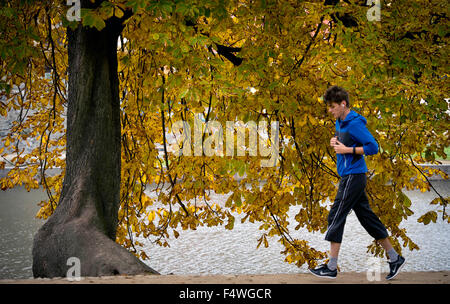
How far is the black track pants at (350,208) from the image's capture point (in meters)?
3.99

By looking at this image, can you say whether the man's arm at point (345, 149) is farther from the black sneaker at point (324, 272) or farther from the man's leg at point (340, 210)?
the black sneaker at point (324, 272)

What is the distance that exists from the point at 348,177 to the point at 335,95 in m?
0.66

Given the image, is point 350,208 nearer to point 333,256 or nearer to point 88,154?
point 333,256

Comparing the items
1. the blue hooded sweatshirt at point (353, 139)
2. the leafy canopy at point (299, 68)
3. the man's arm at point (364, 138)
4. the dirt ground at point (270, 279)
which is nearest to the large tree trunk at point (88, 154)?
the leafy canopy at point (299, 68)

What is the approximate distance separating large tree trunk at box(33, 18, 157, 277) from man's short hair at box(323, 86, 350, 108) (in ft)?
9.22

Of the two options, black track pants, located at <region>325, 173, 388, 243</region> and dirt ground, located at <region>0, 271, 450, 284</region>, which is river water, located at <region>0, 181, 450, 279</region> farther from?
black track pants, located at <region>325, 173, 388, 243</region>

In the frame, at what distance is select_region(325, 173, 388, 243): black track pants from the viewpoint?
399cm

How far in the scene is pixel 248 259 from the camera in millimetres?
11078

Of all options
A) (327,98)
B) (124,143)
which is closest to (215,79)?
(327,98)

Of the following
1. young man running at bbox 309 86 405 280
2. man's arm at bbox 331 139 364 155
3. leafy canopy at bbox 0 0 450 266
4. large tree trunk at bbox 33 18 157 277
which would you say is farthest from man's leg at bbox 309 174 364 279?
large tree trunk at bbox 33 18 157 277

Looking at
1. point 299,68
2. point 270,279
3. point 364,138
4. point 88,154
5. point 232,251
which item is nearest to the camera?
point 364,138

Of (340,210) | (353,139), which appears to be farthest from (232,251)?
(353,139)

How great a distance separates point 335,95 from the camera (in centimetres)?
406
